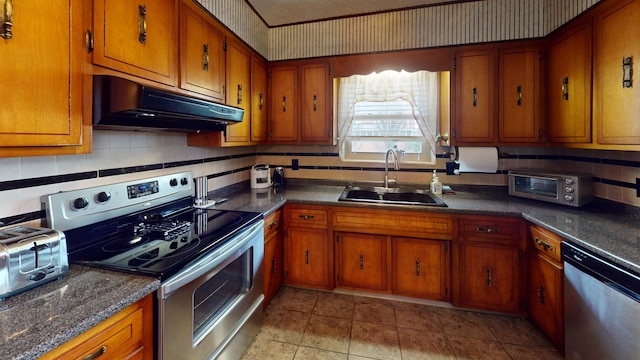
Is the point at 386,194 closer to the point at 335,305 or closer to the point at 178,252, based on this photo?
the point at 335,305

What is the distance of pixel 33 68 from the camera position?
955 millimetres

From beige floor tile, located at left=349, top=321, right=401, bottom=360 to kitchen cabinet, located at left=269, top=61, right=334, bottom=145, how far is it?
1578mm

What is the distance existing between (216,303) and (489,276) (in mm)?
1875

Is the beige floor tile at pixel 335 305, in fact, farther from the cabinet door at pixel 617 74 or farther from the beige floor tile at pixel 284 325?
the cabinet door at pixel 617 74

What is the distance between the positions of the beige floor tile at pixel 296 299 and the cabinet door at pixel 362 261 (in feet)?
0.89

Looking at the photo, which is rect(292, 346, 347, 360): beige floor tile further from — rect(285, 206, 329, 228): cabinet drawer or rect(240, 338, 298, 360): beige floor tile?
rect(285, 206, 329, 228): cabinet drawer

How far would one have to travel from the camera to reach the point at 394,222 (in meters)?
2.25

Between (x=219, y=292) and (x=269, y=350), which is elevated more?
(x=219, y=292)

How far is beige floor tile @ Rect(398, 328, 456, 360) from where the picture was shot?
175cm

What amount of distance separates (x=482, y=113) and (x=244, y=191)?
217 centimetres

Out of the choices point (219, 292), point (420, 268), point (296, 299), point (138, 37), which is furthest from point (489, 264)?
point (138, 37)

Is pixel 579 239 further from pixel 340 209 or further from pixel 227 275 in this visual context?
pixel 227 275

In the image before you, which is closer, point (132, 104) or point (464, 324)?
point (132, 104)

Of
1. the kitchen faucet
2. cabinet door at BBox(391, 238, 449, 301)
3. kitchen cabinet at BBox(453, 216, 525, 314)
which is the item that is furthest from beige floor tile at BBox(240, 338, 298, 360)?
the kitchen faucet
